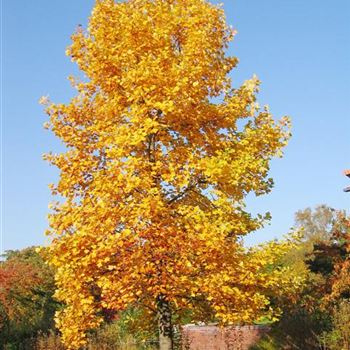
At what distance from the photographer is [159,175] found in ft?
35.0

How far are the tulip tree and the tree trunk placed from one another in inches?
0.9

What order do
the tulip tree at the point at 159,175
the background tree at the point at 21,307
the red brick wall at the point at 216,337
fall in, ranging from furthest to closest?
the background tree at the point at 21,307 < the red brick wall at the point at 216,337 < the tulip tree at the point at 159,175

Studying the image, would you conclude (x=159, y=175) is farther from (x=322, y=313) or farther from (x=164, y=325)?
(x=322, y=313)

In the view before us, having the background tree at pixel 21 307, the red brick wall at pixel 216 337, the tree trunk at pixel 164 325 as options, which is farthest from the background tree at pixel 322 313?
the background tree at pixel 21 307

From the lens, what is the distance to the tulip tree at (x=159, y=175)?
366 inches

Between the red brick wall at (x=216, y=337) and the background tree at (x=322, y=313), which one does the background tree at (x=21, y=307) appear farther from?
the background tree at (x=322, y=313)

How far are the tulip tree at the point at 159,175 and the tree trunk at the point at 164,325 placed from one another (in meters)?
0.02

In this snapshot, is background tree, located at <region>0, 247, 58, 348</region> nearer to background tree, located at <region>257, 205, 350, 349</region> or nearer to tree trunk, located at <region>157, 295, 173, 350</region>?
background tree, located at <region>257, 205, 350, 349</region>

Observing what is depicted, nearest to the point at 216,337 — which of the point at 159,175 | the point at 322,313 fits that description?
the point at 322,313

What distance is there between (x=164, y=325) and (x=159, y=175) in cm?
338

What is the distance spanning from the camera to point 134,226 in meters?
9.36

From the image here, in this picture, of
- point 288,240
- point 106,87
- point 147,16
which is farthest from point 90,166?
point 288,240

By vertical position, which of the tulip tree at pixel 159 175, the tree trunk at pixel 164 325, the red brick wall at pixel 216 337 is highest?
the tulip tree at pixel 159 175

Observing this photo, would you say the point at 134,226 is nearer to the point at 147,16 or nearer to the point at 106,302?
the point at 106,302
